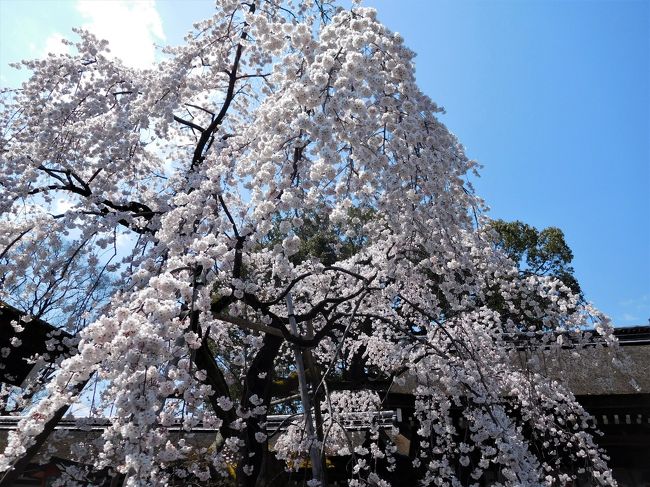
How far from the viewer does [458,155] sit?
175 inches

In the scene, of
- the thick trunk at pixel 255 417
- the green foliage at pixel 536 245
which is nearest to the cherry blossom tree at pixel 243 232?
the thick trunk at pixel 255 417

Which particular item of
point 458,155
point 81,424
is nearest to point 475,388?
point 458,155

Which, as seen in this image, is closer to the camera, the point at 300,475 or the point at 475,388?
the point at 475,388

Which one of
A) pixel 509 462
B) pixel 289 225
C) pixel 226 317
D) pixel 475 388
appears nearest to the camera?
pixel 289 225

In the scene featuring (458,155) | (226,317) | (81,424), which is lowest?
(81,424)

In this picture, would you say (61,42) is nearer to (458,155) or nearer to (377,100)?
(377,100)

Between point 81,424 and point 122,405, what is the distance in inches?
80.5

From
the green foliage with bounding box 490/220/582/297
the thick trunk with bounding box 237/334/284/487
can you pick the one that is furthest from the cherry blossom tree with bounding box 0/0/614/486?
the green foliage with bounding box 490/220/582/297

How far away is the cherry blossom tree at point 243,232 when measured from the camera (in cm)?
283

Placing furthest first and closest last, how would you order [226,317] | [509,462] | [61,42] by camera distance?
[61,42] → [226,317] → [509,462]

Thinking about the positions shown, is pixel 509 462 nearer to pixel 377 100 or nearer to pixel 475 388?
pixel 475 388

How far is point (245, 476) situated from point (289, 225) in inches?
121

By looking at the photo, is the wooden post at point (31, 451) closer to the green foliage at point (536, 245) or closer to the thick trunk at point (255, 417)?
the thick trunk at point (255, 417)

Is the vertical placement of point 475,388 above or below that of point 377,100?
below
